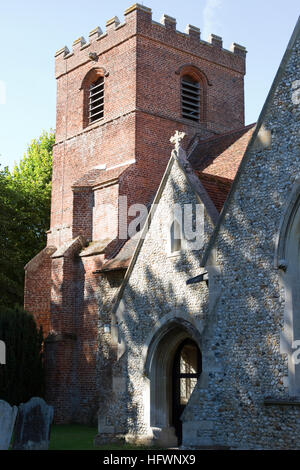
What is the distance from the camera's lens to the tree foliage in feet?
97.0

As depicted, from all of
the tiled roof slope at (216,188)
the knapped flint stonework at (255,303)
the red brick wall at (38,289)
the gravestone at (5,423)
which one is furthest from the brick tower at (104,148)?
the gravestone at (5,423)

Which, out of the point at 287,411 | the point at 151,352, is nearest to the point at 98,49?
the point at 151,352

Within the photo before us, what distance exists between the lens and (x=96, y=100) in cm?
2639

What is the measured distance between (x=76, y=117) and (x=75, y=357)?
32.4 feet

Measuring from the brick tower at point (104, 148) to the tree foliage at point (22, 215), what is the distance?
388 centimetres

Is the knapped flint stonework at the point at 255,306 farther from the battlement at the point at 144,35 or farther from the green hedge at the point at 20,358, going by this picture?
the battlement at the point at 144,35

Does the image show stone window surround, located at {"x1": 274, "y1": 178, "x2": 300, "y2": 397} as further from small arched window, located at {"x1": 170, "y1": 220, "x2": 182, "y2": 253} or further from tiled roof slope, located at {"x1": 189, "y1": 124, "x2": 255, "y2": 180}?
tiled roof slope, located at {"x1": 189, "y1": 124, "x2": 255, "y2": 180}

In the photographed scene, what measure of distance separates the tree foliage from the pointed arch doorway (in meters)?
14.0

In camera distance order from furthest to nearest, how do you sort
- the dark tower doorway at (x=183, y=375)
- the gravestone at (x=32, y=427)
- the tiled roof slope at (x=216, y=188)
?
the dark tower doorway at (x=183, y=375), the tiled roof slope at (x=216, y=188), the gravestone at (x=32, y=427)

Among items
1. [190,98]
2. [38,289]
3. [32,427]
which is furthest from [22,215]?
[32,427]

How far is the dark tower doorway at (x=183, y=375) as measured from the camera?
16.0 meters

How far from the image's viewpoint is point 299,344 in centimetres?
1172

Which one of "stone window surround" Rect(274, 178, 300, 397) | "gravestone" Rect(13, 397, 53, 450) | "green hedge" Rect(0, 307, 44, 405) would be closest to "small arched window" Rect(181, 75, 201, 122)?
"green hedge" Rect(0, 307, 44, 405)
